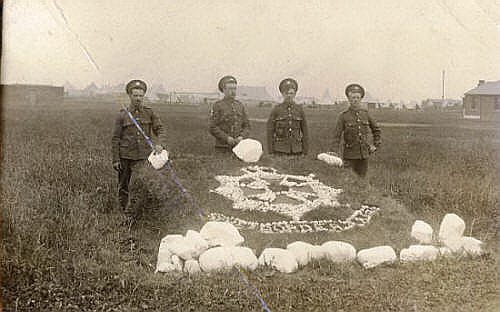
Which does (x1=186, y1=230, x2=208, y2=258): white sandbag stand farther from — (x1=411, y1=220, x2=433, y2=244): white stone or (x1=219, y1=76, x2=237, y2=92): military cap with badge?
(x1=411, y1=220, x2=433, y2=244): white stone

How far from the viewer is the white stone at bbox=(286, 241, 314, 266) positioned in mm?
4359

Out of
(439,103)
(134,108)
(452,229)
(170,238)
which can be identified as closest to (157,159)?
(134,108)

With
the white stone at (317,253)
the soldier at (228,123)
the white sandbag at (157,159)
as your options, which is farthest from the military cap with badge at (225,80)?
the white stone at (317,253)

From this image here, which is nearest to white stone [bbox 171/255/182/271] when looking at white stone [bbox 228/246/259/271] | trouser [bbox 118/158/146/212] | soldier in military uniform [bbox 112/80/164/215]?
white stone [bbox 228/246/259/271]

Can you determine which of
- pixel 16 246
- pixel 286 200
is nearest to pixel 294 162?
pixel 286 200

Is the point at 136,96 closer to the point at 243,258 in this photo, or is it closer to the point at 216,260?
the point at 216,260

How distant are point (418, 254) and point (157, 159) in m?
3.24

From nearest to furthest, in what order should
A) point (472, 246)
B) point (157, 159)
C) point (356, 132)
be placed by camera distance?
point (472, 246)
point (157, 159)
point (356, 132)

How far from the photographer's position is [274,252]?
429 cm

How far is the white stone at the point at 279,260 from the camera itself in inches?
166

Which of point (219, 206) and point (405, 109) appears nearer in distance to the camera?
point (219, 206)

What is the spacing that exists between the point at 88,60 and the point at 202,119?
74.3 inches

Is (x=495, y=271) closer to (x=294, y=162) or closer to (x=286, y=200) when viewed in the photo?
(x=286, y=200)

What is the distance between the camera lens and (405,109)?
6102 millimetres
